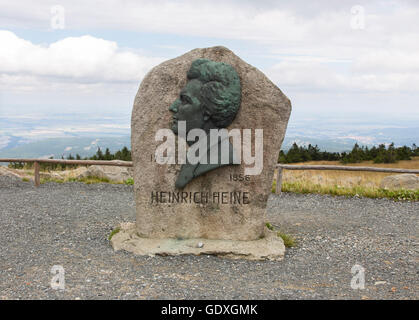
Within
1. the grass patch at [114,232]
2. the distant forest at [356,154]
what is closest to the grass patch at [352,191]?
the grass patch at [114,232]

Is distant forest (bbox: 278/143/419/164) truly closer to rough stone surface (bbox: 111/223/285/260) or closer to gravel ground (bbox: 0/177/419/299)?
gravel ground (bbox: 0/177/419/299)

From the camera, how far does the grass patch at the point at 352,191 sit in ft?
32.0

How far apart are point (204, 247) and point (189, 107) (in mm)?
1928

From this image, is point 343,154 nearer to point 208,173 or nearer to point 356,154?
point 356,154

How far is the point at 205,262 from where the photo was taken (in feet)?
17.6

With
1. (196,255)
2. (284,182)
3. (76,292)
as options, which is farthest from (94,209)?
(284,182)

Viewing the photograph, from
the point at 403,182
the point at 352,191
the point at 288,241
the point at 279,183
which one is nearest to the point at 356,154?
the point at 403,182

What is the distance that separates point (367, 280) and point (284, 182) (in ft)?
20.3

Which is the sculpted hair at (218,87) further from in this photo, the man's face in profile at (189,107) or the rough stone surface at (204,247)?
the rough stone surface at (204,247)

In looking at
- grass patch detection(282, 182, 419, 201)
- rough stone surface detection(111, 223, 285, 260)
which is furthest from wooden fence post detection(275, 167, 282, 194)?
rough stone surface detection(111, 223, 285, 260)

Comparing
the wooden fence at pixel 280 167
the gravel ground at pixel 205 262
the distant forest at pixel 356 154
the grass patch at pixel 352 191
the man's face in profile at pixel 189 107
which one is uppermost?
the man's face in profile at pixel 189 107

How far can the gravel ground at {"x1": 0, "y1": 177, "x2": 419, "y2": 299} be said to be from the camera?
447 cm

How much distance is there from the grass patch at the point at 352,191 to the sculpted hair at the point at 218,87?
5545mm

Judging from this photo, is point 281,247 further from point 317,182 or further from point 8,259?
point 317,182
